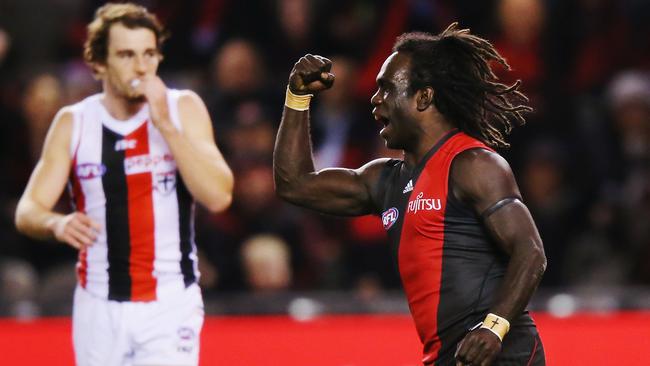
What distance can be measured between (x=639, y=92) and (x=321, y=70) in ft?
Answer: 14.1

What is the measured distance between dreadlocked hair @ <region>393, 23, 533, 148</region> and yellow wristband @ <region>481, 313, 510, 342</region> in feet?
2.14

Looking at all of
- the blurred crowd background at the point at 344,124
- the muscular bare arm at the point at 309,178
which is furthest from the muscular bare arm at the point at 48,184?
the blurred crowd background at the point at 344,124

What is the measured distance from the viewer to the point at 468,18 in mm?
8594

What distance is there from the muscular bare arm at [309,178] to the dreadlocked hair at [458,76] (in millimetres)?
373

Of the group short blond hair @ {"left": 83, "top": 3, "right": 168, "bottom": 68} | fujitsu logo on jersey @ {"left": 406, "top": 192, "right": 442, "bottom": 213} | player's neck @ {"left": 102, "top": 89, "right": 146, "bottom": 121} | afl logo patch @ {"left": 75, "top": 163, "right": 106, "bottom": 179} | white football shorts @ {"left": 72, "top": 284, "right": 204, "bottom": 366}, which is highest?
short blond hair @ {"left": 83, "top": 3, "right": 168, "bottom": 68}

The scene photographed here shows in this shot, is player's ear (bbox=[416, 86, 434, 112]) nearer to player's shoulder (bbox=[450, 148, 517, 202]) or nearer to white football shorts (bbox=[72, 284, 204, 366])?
player's shoulder (bbox=[450, 148, 517, 202])

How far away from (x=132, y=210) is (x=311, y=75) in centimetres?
94

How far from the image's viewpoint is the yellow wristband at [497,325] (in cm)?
369

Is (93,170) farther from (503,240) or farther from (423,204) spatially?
(503,240)

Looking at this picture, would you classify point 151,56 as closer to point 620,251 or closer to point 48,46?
point 620,251

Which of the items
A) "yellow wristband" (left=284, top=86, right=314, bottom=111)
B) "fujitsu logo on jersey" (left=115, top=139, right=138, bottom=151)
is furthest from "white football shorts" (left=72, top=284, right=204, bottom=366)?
"yellow wristband" (left=284, top=86, right=314, bottom=111)

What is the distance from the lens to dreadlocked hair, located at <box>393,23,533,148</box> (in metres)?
4.09

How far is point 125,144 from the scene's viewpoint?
4.80 m

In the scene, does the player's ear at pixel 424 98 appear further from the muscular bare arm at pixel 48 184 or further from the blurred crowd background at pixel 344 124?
the blurred crowd background at pixel 344 124
